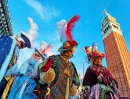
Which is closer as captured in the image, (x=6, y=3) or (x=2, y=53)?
(x=2, y=53)

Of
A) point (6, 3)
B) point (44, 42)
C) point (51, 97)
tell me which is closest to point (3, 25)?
point (6, 3)

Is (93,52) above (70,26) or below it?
above

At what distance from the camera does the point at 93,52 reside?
3.40 m

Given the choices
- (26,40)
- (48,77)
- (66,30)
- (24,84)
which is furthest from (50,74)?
(26,40)

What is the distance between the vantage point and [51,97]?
1686mm

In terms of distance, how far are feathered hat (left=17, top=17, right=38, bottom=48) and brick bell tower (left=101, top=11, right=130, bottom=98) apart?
118 feet

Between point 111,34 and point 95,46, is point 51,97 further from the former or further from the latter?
point 111,34

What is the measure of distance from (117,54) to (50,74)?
41.9 metres

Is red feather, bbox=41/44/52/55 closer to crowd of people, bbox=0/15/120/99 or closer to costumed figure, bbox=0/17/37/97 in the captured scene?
crowd of people, bbox=0/15/120/99

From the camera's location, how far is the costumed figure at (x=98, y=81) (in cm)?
274

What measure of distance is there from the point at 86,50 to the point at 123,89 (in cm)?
3760

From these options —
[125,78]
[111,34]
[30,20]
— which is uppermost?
[111,34]

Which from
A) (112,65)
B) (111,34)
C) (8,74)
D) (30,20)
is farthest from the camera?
(111,34)

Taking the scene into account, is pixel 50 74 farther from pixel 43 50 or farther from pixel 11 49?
pixel 43 50
